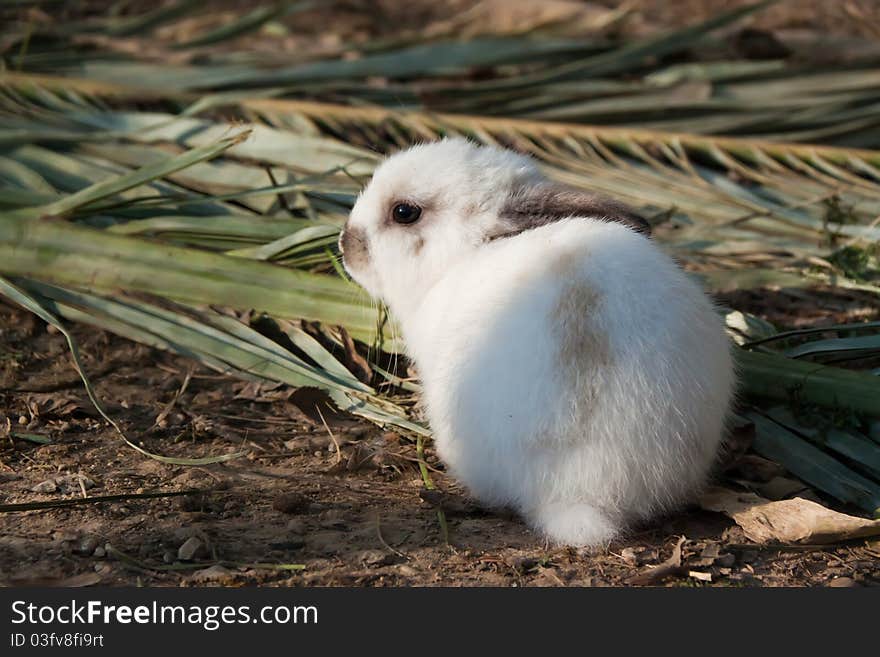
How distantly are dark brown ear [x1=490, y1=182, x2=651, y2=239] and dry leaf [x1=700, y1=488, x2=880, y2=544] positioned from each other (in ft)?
3.20

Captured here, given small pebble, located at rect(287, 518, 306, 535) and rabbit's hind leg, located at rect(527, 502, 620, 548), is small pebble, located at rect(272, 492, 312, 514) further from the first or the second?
rabbit's hind leg, located at rect(527, 502, 620, 548)

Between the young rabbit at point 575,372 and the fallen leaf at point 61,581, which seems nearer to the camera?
the fallen leaf at point 61,581

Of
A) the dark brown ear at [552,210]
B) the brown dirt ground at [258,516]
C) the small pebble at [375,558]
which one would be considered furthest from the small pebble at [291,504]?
the dark brown ear at [552,210]

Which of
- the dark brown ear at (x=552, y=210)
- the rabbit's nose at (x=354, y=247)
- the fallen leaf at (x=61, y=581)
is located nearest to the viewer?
the fallen leaf at (x=61, y=581)

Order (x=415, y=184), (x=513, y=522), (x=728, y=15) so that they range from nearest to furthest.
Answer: (x=513, y=522) → (x=415, y=184) → (x=728, y=15)

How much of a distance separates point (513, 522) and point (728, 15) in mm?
4133

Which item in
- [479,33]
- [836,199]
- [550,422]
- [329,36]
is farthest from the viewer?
[329,36]

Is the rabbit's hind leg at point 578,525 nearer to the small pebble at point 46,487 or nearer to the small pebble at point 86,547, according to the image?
the small pebble at point 86,547

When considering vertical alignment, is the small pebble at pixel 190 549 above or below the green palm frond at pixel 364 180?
below

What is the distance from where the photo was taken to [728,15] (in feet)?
21.6

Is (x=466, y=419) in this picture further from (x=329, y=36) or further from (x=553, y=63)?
(x=329, y=36)

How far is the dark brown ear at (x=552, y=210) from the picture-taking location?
3719mm

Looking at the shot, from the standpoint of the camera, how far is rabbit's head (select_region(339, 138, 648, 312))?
3766 mm

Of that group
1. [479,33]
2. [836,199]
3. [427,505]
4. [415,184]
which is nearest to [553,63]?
[479,33]
